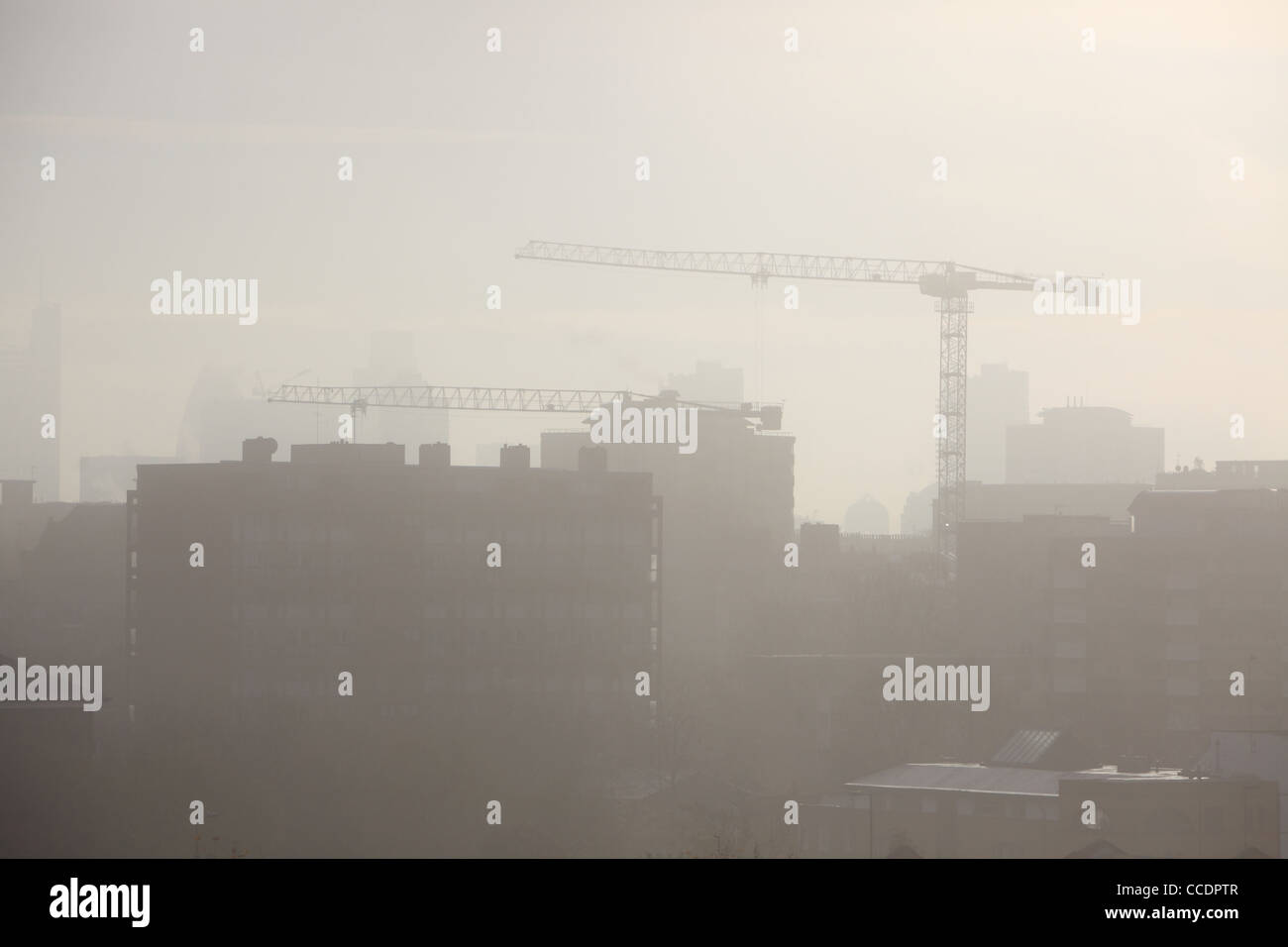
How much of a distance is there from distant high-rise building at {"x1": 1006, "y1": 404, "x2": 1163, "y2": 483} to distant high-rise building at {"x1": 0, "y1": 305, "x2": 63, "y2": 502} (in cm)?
7257

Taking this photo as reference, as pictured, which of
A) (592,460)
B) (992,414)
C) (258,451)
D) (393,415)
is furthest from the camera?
(992,414)

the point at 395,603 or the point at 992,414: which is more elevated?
the point at 992,414

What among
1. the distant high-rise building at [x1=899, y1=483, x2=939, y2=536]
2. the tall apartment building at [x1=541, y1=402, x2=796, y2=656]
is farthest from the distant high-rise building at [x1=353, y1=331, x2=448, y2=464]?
the distant high-rise building at [x1=899, y1=483, x2=939, y2=536]

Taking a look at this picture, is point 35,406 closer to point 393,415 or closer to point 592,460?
point 393,415

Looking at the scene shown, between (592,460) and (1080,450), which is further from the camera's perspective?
(1080,450)

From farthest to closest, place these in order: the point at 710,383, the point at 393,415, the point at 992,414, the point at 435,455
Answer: the point at 992,414 → the point at 710,383 → the point at 393,415 → the point at 435,455

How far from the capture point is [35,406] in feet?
370

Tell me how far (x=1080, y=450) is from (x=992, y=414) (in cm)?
1706

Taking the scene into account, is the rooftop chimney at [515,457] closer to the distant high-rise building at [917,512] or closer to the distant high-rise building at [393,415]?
the distant high-rise building at [393,415]

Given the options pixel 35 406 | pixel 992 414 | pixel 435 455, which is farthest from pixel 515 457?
pixel 992 414

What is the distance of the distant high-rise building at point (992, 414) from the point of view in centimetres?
15512
